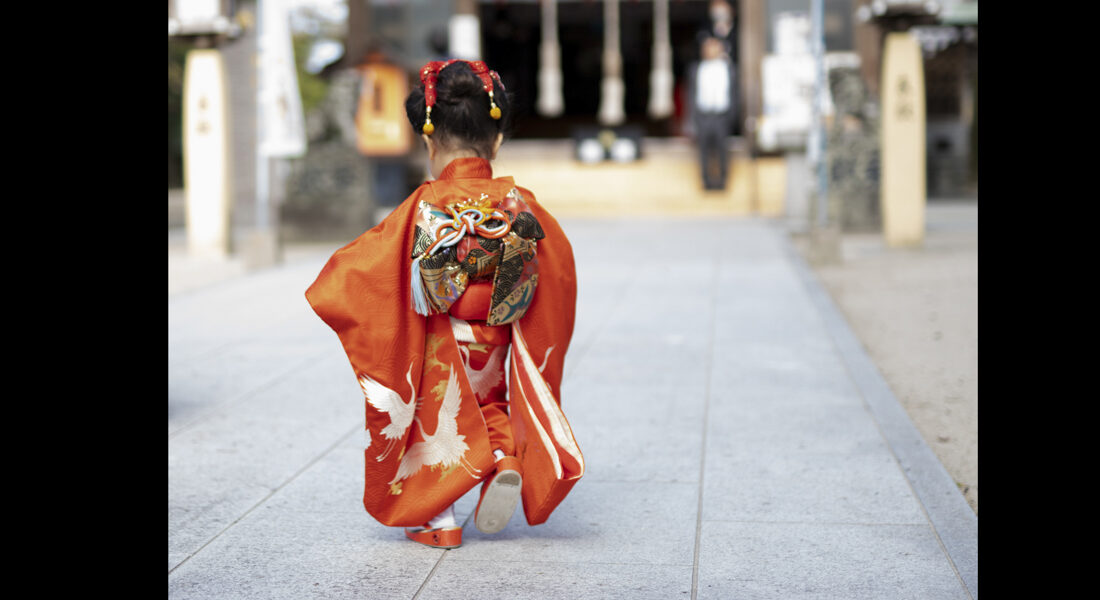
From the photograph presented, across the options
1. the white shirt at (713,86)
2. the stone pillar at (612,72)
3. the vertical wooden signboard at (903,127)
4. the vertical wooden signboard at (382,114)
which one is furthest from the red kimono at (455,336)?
the stone pillar at (612,72)

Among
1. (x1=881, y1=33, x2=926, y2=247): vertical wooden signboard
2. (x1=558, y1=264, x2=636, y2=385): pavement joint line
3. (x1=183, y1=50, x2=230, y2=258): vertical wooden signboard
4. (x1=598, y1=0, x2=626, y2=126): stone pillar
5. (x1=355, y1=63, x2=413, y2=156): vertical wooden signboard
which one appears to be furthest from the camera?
(x1=598, y1=0, x2=626, y2=126): stone pillar

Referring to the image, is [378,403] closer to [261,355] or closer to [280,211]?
[261,355]

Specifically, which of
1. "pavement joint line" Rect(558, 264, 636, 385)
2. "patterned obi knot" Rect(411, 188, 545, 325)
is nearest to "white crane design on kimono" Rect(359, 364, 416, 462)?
"patterned obi knot" Rect(411, 188, 545, 325)

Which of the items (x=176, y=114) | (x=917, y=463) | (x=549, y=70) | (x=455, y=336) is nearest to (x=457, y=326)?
(x=455, y=336)

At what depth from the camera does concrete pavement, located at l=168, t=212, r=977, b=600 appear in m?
3.25

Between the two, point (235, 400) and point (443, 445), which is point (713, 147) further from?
point (443, 445)

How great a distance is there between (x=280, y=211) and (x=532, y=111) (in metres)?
12.9

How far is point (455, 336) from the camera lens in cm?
346

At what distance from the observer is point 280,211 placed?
1360 cm

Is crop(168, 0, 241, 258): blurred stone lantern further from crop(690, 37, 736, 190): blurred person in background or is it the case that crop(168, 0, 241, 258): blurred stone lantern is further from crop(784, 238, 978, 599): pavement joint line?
crop(690, 37, 736, 190): blurred person in background

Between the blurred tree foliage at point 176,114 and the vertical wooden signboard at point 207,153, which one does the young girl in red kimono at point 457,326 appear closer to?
the vertical wooden signboard at point 207,153

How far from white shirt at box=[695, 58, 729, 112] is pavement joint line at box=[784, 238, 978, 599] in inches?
394

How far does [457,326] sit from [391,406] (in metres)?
0.29
